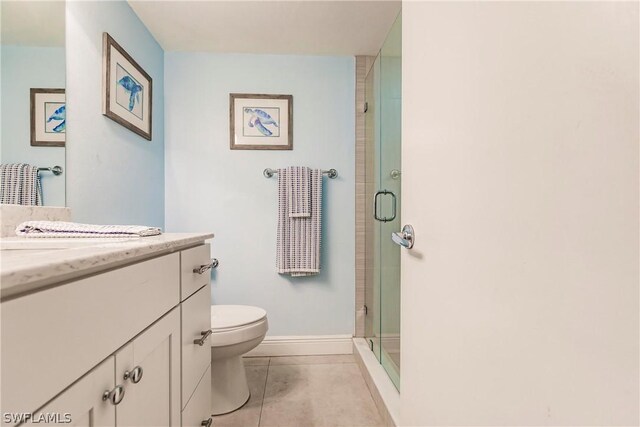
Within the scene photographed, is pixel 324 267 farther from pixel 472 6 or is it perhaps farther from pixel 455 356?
pixel 472 6

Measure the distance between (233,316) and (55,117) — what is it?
3.60 feet

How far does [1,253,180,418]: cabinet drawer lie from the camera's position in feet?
1.04

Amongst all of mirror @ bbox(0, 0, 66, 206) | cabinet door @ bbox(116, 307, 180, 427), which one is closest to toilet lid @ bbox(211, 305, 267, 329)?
cabinet door @ bbox(116, 307, 180, 427)

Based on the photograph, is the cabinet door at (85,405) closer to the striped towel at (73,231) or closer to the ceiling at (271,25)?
the striped towel at (73,231)

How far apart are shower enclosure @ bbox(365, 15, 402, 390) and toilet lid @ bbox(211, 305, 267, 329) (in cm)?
69

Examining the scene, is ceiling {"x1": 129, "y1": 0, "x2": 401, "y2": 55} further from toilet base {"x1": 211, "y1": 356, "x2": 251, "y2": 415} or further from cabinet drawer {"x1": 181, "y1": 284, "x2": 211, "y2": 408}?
toilet base {"x1": 211, "y1": 356, "x2": 251, "y2": 415}

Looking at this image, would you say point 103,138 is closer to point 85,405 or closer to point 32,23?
point 32,23

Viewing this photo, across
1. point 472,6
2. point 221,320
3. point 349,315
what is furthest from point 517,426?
point 349,315

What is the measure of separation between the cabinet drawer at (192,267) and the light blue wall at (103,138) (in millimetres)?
647

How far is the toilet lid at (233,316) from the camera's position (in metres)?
1.43

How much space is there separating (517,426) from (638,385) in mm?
210

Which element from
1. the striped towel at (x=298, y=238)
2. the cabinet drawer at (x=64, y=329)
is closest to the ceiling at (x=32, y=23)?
the cabinet drawer at (x=64, y=329)

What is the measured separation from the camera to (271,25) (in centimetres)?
176

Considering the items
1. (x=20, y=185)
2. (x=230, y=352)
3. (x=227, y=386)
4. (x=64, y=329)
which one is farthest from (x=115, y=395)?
(x=227, y=386)
